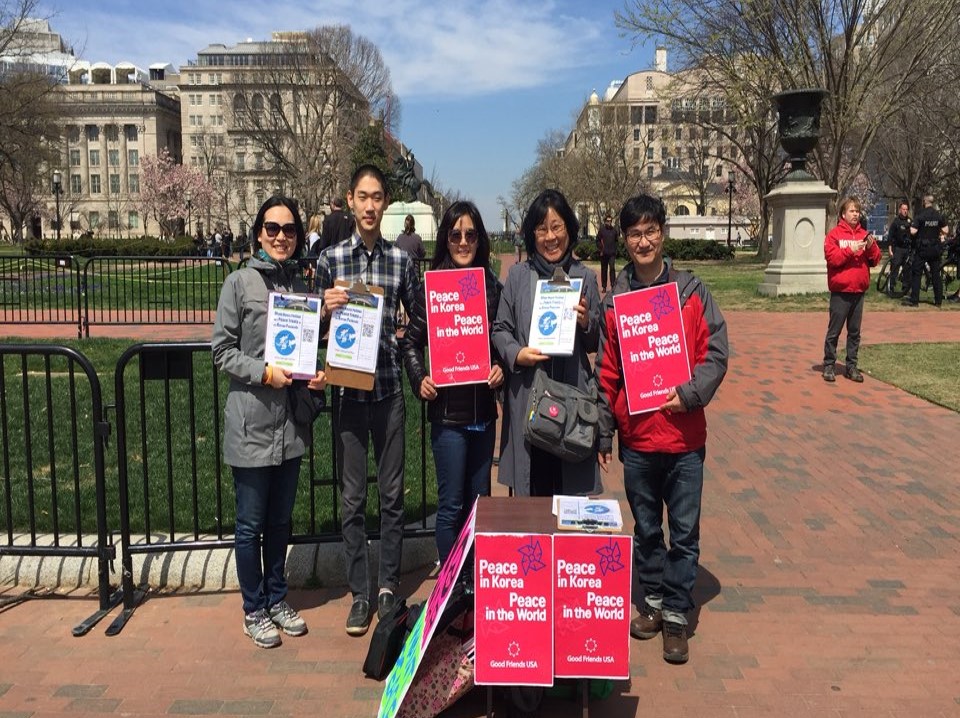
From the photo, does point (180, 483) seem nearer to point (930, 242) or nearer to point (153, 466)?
point (153, 466)

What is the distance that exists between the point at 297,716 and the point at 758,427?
6035mm

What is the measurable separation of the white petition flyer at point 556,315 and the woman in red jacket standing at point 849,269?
6988 millimetres

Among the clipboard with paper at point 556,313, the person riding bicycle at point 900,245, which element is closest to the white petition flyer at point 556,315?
the clipboard with paper at point 556,313

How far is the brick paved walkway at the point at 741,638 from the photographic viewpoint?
3445mm

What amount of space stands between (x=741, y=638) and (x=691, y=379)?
1.37 meters

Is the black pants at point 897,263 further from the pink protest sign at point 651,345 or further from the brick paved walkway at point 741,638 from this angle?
the pink protest sign at point 651,345

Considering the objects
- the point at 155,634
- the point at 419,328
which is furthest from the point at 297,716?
the point at 419,328

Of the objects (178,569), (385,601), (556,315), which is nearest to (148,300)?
(178,569)

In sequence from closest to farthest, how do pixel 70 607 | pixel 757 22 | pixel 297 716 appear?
pixel 297 716, pixel 70 607, pixel 757 22

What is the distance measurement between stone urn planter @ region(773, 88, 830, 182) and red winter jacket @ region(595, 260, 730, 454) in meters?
18.4

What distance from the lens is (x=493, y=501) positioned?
343 cm

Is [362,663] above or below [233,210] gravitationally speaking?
below

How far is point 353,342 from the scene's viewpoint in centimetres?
377

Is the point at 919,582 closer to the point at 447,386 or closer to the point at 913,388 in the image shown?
the point at 447,386
